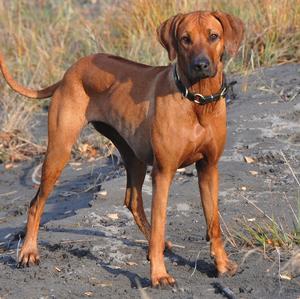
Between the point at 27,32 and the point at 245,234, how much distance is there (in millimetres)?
6612

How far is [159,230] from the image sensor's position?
575 centimetres

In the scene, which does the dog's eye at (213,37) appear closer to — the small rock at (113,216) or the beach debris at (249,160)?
the small rock at (113,216)

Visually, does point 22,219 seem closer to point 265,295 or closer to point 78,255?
point 78,255

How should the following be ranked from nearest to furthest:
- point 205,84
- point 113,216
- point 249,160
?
point 205,84, point 113,216, point 249,160

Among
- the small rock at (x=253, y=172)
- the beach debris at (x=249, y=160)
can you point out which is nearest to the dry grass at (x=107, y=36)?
the beach debris at (x=249, y=160)

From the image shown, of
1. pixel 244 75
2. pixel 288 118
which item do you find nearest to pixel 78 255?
pixel 288 118

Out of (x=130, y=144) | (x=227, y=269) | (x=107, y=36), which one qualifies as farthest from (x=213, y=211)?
(x=107, y=36)

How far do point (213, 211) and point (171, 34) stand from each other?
117 centimetres

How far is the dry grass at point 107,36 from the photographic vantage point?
33.8ft

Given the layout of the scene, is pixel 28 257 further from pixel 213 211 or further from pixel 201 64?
pixel 201 64

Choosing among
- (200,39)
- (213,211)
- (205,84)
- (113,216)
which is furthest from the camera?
(113,216)

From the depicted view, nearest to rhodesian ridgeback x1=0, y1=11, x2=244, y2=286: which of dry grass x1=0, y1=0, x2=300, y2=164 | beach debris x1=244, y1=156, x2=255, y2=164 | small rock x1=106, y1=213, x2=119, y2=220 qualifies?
small rock x1=106, y1=213, x2=119, y2=220

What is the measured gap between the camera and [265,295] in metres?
5.46

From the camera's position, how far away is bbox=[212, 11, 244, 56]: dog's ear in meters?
5.75
